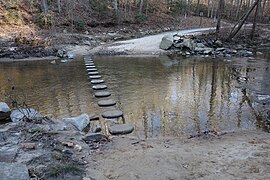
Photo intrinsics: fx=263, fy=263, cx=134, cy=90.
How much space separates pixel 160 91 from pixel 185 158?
138 inches

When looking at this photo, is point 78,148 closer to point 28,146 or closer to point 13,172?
point 28,146

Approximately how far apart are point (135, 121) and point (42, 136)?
174cm

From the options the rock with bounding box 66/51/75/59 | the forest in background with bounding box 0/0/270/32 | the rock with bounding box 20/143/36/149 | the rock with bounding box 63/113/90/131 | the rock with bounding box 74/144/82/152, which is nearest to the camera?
the rock with bounding box 20/143/36/149

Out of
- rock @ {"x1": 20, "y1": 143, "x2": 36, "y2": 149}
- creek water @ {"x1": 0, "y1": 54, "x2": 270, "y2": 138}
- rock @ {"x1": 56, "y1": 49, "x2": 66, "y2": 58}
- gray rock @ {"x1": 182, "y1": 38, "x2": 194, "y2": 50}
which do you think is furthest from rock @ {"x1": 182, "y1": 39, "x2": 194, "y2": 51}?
rock @ {"x1": 20, "y1": 143, "x2": 36, "y2": 149}

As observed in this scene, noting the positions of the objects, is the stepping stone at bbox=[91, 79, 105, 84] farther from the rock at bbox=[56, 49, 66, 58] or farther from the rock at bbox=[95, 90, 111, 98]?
the rock at bbox=[56, 49, 66, 58]

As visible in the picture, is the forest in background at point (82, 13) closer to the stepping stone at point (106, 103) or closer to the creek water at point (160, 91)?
the creek water at point (160, 91)

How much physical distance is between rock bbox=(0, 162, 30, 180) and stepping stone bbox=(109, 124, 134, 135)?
6.16 feet

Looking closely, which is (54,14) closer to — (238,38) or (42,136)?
(238,38)

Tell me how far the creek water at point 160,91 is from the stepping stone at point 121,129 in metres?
0.16

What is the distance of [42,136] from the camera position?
382cm

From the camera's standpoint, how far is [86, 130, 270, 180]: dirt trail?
3.07 meters

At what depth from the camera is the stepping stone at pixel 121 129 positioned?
14.4 feet

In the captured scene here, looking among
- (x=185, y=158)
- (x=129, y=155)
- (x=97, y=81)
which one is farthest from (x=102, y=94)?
(x=185, y=158)

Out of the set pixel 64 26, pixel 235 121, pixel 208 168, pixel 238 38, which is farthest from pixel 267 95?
pixel 64 26
